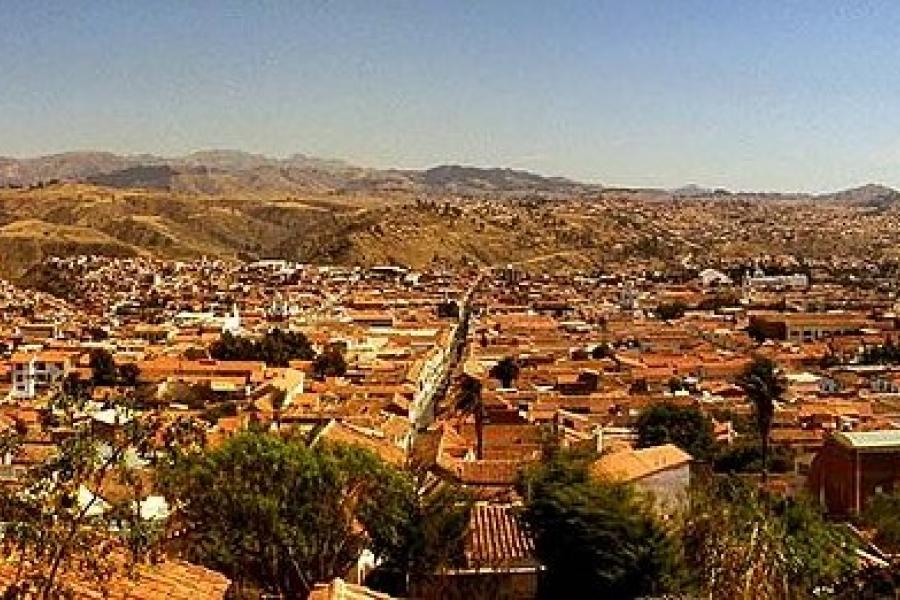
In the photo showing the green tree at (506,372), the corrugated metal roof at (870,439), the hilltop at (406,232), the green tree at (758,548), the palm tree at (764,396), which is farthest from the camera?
the hilltop at (406,232)

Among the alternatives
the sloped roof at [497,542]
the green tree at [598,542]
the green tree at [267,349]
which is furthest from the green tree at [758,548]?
the green tree at [267,349]

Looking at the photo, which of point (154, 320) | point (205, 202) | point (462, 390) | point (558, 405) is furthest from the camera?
point (205, 202)

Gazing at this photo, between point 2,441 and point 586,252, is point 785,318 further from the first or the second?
point 2,441

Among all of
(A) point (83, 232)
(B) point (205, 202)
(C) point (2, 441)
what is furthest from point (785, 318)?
(B) point (205, 202)

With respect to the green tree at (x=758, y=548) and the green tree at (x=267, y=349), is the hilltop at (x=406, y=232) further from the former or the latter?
the green tree at (x=758, y=548)

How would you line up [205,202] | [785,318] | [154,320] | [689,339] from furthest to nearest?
[205,202], [154,320], [785,318], [689,339]

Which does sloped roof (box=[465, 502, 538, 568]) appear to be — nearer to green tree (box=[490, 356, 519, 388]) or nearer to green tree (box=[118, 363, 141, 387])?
green tree (box=[490, 356, 519, 388])

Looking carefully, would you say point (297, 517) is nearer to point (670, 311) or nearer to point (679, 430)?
point (679, 430)
